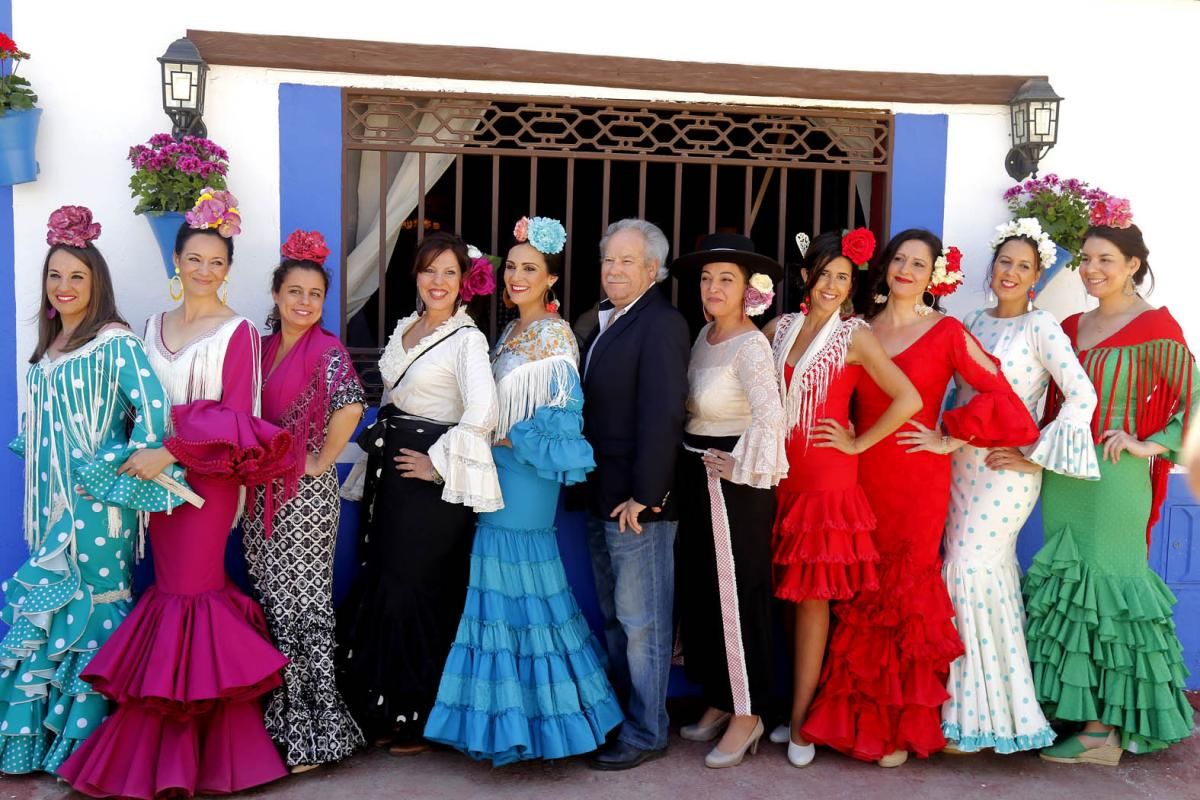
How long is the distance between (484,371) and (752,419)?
97cm

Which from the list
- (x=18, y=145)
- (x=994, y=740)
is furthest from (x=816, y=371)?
(x=18, y=145)

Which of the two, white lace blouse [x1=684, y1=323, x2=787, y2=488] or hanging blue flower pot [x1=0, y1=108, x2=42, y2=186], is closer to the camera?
white lace blouse [x1=684, y1=323, x2=787, y2=488]

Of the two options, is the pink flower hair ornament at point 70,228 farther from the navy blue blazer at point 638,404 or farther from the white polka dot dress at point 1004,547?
the white polka dot dress at point 1004,547

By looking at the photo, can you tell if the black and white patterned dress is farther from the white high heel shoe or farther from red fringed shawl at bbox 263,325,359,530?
the white high heel shoe

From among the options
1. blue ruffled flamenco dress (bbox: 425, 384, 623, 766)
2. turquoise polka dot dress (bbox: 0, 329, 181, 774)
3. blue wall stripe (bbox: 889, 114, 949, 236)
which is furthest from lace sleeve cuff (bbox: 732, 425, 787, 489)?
turquoise polka dot dress (bbox: 0, 329, 181, 774)

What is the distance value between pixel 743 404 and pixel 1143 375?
1608mm

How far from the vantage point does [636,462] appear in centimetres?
371

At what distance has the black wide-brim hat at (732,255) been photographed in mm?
3846

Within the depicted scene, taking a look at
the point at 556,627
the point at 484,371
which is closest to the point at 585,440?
the point at 484,371

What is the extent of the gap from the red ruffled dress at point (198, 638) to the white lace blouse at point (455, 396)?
489 millimetres

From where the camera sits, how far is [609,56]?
4.45m

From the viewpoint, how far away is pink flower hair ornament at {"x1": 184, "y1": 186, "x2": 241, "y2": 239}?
12.4 feet

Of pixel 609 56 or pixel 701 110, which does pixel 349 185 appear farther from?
pixel 701 110

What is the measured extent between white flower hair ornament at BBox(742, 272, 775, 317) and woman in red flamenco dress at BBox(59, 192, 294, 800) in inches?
69.5
